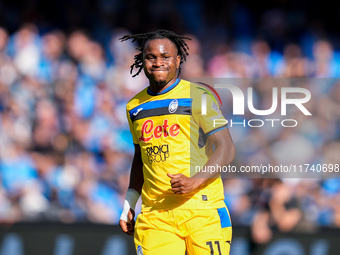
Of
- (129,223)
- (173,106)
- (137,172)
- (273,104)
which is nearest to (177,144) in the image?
(173,106)

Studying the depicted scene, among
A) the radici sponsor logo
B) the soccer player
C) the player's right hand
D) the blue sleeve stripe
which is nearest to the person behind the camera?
the soccer player

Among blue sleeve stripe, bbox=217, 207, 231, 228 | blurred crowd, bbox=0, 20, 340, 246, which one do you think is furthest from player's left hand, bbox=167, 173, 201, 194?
blurred crowd, bbox=0, 20, 340, 246

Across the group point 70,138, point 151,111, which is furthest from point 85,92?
point 151,111

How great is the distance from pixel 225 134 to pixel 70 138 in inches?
149

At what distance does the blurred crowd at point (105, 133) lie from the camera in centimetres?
658

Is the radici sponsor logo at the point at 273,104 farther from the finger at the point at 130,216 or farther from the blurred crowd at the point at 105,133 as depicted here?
the finger at the point at 130,216

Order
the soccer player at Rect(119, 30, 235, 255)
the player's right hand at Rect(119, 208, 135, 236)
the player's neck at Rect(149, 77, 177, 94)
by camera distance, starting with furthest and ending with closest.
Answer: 1. the player's right hand at Rect(119, 208, 135, 236)
2. the player's neck at Rect(149, 77, 177, 94)
3. the soccer player at Rect(119, 30, 235, 255)

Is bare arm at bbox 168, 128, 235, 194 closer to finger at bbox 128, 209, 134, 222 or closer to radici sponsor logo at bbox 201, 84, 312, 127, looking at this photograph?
finger at bbox 128, 209, 134, 222

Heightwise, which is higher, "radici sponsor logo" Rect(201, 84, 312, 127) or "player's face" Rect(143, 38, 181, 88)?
"player's face" Rect(143, 38, 181, 88)

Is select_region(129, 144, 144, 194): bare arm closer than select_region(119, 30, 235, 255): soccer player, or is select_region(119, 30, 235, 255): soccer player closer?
select_region(119, 30, 235, 255): soccer player

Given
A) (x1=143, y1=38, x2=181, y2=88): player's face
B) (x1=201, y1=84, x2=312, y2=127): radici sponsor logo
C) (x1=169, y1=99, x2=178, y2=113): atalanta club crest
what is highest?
(x1=143, y1=38, x2=181, y2=88): player's face

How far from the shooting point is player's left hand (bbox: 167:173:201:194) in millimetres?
3598

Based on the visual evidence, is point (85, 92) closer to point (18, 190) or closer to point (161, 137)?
point (18, 190)

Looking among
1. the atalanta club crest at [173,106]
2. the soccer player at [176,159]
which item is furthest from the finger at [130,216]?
the atalanta club crest at [173,106]
